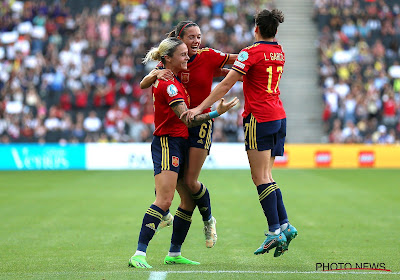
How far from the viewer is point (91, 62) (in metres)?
27.1

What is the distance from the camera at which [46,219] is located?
38.9 ft

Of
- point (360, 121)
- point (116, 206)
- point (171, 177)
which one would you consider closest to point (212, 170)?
point (360, 121)

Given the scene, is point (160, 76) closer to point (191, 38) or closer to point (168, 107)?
point (168, 107)

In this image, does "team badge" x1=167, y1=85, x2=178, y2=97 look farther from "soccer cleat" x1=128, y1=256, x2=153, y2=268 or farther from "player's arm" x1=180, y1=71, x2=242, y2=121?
"soccer cleat" x1=128, y1=256, x2=153, y2=268

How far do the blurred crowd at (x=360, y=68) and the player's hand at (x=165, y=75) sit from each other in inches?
743

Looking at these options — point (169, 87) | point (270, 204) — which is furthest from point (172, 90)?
point (270, 204)

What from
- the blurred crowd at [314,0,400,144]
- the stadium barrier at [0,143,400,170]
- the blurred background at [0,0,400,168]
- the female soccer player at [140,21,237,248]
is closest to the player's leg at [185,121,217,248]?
the female soccer player at [140,21,237,248]

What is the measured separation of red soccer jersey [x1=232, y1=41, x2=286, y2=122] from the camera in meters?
7.19

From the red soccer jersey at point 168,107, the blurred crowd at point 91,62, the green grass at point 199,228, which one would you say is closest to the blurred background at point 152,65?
the blurred crowd at point 91,62

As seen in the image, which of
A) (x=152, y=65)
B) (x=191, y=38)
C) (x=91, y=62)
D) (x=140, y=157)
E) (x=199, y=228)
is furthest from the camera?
(x=91, y=62)

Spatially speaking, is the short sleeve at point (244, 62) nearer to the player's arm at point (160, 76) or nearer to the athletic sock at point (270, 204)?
the player's arm at point (160, 76)

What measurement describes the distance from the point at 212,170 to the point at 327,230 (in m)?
13.0

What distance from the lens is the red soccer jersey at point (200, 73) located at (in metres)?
7.56

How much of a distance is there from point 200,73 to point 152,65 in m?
18.9
